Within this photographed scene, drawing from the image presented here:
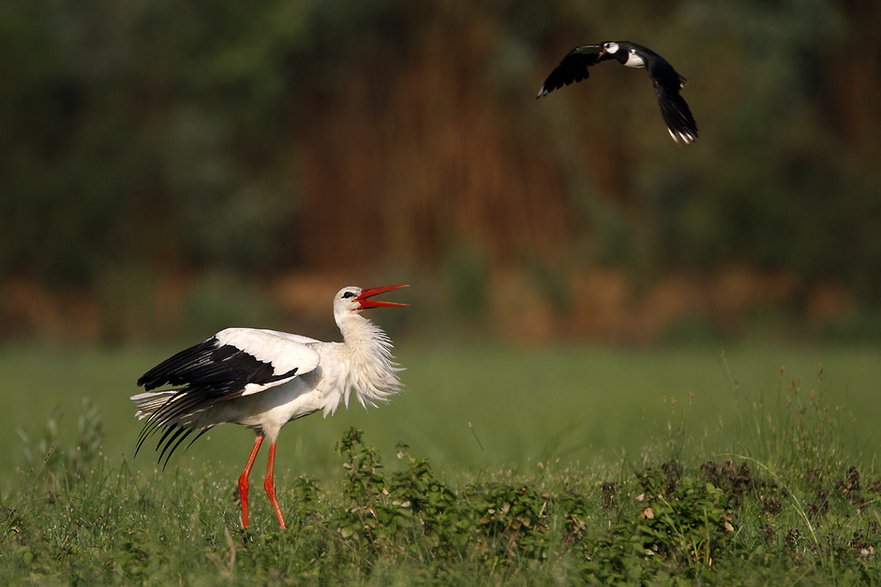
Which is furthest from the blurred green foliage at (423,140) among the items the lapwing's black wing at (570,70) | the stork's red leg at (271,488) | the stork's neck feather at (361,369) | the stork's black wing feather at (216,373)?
the stork's black wing feather at (216,373)

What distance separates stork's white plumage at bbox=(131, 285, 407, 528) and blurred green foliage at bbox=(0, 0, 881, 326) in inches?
684

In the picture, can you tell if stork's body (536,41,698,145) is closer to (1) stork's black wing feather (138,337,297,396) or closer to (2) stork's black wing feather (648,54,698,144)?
(2) stork's black wing feather (648,54,698,144)

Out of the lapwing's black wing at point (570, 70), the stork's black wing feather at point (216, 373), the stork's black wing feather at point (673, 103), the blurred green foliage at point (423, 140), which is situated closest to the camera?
the stork's black wing feather at point (673, 103)

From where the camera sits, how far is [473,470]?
8961 mm

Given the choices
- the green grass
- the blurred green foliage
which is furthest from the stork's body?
the blurred green foliage

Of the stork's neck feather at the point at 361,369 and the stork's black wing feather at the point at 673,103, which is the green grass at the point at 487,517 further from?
the stork's black wing feather at the point at 673,103

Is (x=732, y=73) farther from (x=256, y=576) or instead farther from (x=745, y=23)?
(x=256, y=576)

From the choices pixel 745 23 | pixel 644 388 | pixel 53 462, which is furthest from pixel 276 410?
pixel 745 23

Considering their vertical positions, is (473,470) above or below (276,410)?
below

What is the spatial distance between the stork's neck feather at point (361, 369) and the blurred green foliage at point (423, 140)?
17333mm

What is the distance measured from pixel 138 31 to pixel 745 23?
1378cm

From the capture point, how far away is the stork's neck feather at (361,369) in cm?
707

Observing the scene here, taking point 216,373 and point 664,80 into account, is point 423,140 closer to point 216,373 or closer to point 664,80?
point 216,373

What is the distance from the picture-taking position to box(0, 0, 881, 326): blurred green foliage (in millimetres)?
24234
